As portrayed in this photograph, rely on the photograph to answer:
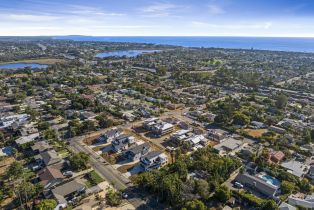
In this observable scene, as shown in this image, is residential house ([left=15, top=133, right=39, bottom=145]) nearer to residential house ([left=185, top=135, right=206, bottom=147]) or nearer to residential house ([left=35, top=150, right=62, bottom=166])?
residential house ([left=35, top=150, right=62, bottom=166])

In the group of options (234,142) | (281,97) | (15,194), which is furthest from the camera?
(281,97)

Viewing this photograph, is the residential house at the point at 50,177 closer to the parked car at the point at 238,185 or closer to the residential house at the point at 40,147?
the residential house at the point at 40,147

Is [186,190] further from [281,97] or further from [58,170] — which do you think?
[281,97]

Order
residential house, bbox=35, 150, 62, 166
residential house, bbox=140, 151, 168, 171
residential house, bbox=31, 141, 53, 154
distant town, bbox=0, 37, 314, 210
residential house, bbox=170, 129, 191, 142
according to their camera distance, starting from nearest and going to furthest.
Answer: distant town, bbox=0, 37, 314, 210, residential house, bbox=35, 150, 62, 166, residential house, bbox=140, 151, 168, 171, residential house, bbox=31, 141, 53, 154, residential house, bbox=170, 129, 191, 142

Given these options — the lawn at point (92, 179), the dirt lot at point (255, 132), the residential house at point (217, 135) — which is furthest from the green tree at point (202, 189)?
the dirt lot at point (255, 132)

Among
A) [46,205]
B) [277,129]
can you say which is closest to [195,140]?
[277,129]

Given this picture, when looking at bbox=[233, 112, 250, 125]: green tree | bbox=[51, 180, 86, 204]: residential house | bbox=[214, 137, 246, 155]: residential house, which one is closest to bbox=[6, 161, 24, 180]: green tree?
bbox=[51, 180, 86, 204]: residential house

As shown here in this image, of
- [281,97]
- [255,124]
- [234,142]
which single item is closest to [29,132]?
[234,142]
